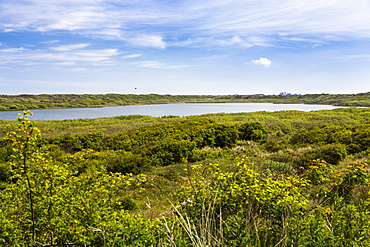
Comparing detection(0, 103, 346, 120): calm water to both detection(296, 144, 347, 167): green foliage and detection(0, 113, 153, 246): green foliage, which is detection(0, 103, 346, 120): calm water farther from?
detection(0, 113, 153, 246): green foliage

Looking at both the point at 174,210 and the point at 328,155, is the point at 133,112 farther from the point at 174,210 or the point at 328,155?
the point at 174,210

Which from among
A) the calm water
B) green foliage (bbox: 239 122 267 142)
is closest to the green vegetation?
the calm water

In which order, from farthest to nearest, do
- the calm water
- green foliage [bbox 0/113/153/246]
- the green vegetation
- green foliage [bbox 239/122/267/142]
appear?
the green vegetation → the calm water → green foliage [bbox 239/122/267/142] → green foliage [bbox 0/113/153/246]

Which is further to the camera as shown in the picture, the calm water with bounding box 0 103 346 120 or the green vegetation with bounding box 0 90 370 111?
the green vegetation with bounding box 0 90 370 111

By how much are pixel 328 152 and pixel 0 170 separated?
1538 cm

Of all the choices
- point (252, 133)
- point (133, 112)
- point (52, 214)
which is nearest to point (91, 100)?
point (133, 112)

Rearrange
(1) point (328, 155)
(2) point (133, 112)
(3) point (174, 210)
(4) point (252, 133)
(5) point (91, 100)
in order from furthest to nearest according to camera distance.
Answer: (5) point (91, 100), (2) point (133, 112), (4) point (252, 133), (1) point (328, 155), (3) point (174, 210)

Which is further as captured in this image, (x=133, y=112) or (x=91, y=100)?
(x=91, y=100)

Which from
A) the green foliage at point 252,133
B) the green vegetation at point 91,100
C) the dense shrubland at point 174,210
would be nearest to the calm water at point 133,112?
the green vegetation at point 91,100

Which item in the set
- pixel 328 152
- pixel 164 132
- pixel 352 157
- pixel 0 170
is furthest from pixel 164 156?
pixel 352 157

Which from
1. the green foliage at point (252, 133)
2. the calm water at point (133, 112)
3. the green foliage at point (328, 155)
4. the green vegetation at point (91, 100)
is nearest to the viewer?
the green foliage at point (328, 155)

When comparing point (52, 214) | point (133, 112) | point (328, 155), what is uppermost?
point (133, 112)

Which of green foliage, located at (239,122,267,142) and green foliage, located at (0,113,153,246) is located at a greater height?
green foliage, located at (0,113,153,246)

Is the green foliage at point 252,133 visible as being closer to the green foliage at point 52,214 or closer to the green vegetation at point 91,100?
the green foliage at point 52,214
